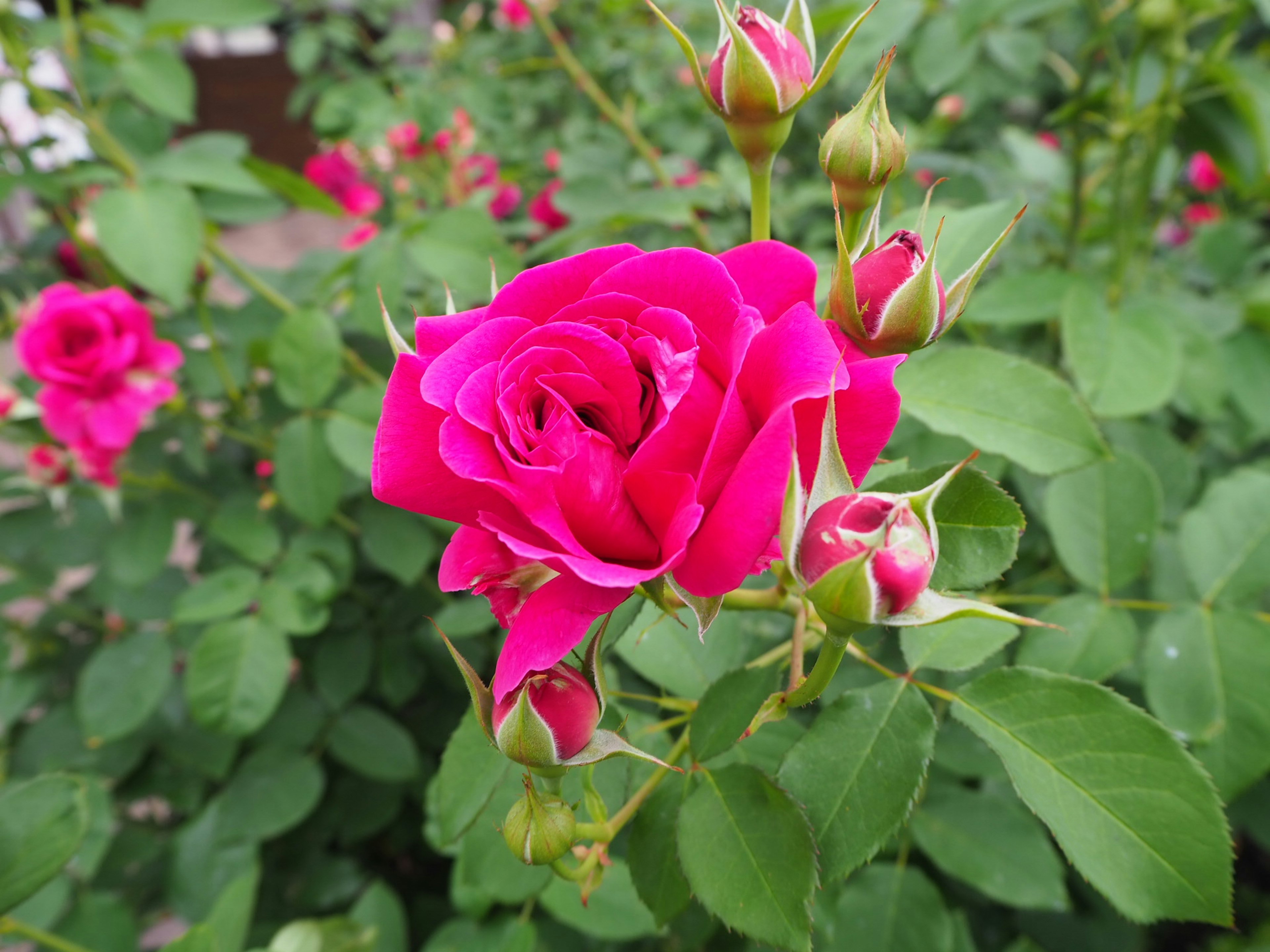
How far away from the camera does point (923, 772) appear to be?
52 centimetres

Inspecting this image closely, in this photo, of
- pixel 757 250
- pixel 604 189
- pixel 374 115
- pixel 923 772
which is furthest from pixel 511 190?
pixel 923 772

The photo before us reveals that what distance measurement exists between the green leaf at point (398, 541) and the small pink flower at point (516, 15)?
1.92 meters

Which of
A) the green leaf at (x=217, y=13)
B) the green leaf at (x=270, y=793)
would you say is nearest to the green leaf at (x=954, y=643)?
the green leaf at (x=270, y=793)

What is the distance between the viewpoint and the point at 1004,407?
0.64 meters

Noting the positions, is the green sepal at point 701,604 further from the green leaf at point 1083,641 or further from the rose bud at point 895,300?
the green leaf at point 1083,641

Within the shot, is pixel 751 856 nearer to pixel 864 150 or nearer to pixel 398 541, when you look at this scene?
pixel 864 150

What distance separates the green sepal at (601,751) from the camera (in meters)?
0.44

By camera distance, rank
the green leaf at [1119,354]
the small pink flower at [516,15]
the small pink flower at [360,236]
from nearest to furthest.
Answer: the green leaf at [1119,354]
the small pink flower at [360,236]
the small pink flower at [516,15]

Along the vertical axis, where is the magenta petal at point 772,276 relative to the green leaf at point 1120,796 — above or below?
above

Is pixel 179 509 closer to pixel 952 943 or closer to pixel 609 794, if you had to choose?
pixel 609 794

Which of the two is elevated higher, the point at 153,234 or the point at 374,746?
the point at 153,234

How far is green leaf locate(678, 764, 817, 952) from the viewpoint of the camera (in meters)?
0.48

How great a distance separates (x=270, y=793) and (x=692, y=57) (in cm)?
126

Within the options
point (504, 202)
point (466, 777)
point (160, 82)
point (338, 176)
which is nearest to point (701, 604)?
point (466, 777)
